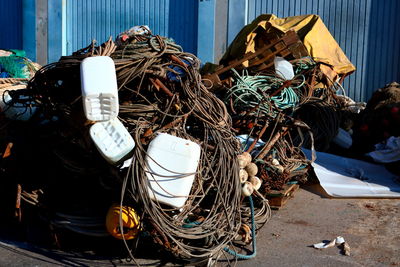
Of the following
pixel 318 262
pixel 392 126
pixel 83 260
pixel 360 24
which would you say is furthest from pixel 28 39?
pixel 318 262

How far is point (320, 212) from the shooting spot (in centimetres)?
551

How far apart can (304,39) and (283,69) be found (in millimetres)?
1438

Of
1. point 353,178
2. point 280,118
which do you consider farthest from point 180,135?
point 353,178

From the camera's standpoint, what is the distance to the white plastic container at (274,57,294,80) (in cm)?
750

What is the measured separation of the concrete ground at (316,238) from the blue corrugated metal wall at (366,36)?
4.36 m

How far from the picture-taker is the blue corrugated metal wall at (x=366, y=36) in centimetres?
959

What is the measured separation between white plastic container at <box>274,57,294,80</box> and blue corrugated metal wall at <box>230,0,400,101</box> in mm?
2687

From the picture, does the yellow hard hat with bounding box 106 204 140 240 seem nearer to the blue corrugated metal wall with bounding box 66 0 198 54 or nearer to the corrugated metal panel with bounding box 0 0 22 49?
the blue corrugated metal wall with bounding box 66 0 198 54

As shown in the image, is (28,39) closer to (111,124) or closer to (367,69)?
(367,69)

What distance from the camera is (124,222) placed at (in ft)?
13.0


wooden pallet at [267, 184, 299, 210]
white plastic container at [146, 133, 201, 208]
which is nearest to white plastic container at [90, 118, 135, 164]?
white plastic container at [146, 133, 201, 208]

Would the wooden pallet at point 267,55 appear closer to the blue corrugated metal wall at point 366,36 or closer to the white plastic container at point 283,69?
the white plastic container at point 283,69

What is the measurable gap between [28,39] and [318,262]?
10.3m

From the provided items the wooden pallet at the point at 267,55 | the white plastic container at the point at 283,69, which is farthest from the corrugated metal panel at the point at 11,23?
the white plastic container at the point at 283,69
